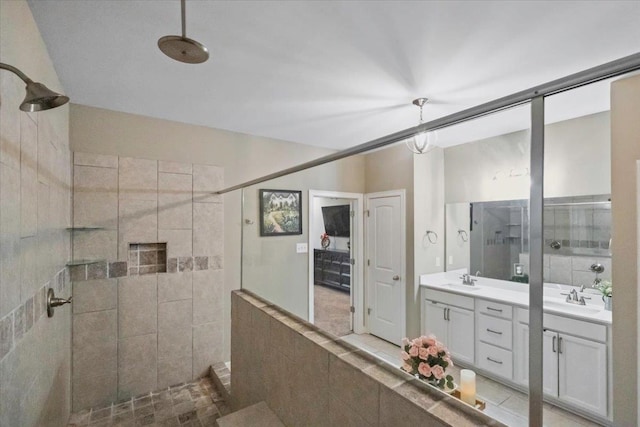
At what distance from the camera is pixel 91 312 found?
2.50 meters

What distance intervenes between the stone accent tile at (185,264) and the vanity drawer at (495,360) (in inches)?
112

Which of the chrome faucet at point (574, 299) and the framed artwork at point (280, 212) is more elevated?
the framed artwork at point (280, 212)

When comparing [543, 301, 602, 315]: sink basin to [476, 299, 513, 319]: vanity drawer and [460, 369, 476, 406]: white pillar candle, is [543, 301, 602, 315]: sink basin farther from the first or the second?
[460, 369, 476, 406]: white pillar candle

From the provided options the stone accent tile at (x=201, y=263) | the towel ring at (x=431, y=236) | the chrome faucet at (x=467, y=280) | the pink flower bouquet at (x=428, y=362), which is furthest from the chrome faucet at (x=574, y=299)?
the stone accent tile at (x=201, y=263)

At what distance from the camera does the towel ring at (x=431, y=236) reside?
3.69m

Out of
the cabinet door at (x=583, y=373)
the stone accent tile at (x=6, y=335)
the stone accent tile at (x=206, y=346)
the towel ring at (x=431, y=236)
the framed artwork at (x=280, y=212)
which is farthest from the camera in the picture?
the towel ring at (x=431, y=236)

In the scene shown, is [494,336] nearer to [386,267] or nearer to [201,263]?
[386,267]

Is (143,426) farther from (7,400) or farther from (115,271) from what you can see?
(7,400)

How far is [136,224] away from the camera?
2.69m

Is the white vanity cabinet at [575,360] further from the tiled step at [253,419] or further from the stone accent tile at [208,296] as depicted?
the stone accent tile at [208,296]

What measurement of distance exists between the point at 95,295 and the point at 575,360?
12.7ft

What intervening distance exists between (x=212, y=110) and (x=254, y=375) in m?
2.20

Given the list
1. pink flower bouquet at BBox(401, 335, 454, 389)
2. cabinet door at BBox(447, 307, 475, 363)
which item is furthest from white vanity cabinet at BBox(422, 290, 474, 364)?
pink flower bouquet at BBox(401, 335, 454, 389)

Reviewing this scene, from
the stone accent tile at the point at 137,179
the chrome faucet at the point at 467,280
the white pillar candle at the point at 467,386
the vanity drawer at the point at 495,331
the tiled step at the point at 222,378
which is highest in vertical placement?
the stone accent tile at the point at 137,179
